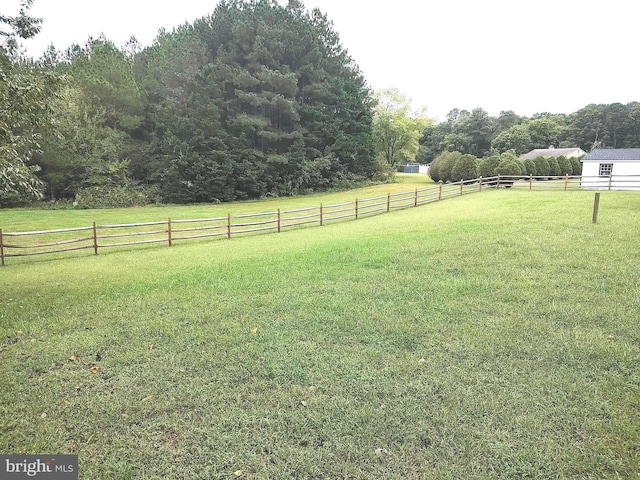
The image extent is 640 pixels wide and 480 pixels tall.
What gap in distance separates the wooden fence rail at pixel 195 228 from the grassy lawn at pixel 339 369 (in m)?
4.15

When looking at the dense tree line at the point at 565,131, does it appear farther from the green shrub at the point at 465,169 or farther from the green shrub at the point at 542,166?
the green shrub at the point at 465,169

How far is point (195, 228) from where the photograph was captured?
1370cm

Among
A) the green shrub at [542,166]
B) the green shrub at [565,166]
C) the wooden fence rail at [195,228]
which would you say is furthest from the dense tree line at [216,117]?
the wooden fence rail at [195,228]

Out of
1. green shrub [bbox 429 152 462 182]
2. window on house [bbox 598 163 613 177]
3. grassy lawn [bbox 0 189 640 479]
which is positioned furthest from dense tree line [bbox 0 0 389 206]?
grassy lawn [bbox 0 189 640 479]

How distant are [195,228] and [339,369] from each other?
10858 mm

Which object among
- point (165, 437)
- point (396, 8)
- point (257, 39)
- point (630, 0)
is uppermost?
point (257, 39)

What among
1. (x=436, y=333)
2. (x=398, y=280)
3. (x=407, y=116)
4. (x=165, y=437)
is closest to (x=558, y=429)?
(x=436, y=333)

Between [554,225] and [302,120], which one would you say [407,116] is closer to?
[302,120]

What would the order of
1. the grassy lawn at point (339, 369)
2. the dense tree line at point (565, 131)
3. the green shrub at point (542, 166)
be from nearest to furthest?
the grassy lawn at point (339, 369) → the green shrub at point (542, 166) → the dense tree line at point (565, 131)

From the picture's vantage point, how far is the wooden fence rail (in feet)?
38.9

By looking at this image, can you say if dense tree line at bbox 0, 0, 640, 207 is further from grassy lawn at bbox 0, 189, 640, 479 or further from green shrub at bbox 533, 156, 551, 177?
grassy lawn at bbox 0, 189, 640, 479

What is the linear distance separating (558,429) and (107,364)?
4259 millimetres

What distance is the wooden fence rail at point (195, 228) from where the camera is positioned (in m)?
11.8

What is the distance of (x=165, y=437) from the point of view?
3.04 meters
